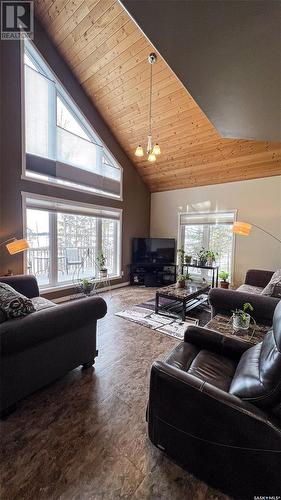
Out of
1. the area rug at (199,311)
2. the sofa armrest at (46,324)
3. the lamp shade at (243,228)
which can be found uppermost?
the lamp shade at (243,228)

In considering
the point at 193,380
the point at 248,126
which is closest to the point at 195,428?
the point at 193,380

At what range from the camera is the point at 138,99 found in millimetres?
4160

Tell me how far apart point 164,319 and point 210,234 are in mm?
2864

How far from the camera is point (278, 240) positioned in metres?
4.58

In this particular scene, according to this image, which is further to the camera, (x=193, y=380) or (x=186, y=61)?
(x=186, y=61)

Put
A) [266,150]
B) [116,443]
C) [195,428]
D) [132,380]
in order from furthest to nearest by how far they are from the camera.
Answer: [266,150]
[132,380]
[116,443]
[195,428]

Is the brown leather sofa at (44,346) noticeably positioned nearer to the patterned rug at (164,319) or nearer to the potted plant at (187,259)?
the patterned rug at (164,319)

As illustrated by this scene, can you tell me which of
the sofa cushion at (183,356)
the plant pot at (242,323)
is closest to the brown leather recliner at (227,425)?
the sofa cushion at (183,356)

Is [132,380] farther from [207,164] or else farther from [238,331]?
[207,164]

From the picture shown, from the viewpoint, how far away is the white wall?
15.2 ft

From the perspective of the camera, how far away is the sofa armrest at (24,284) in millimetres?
2885

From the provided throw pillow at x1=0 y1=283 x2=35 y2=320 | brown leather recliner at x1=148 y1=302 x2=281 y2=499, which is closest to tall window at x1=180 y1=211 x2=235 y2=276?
brown leather recliner at x1=148 y1=302 x2=281 y2=499

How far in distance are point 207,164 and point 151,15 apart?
408 cm

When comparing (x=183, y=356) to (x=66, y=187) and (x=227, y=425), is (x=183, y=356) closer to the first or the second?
(x=227, y=425)
